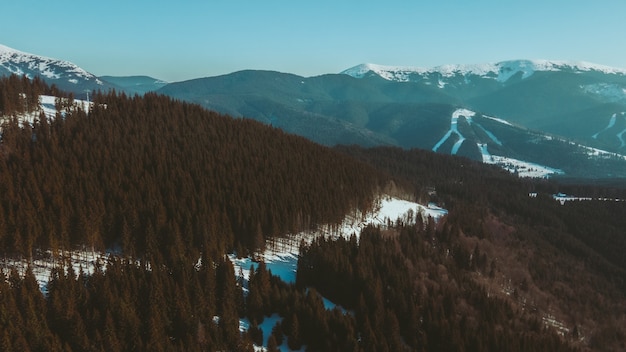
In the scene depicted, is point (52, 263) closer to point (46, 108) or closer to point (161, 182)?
point (161, 182)

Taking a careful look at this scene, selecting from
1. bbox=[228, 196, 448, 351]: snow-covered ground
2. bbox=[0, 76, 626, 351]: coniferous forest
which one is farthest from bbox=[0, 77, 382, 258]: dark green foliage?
bbox=[228, 196, 448, 351]: snow-covered ground

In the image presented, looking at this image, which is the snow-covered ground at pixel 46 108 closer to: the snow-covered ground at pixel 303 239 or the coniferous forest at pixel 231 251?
the coniferous forest at pixel 231 251

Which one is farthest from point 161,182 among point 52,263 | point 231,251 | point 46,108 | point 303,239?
point 46,108

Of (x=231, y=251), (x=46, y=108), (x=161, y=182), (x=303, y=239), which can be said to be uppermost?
(x=46, y=108)

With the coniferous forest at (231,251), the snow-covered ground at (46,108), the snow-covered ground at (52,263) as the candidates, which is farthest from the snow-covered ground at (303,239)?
the snow-covered ground at (46,108)

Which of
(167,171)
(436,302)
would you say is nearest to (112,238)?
(167,171)

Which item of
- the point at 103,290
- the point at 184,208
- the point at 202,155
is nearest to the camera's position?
the point at 103,290

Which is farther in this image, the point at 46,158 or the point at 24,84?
the point at 24,84

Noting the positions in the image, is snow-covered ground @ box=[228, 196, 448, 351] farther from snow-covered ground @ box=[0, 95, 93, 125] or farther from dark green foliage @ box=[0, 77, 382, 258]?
snow-covered ground @ box=[0, 95, 93, 125]

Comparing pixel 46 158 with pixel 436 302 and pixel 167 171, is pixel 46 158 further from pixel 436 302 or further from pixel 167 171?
pixel 436 302
